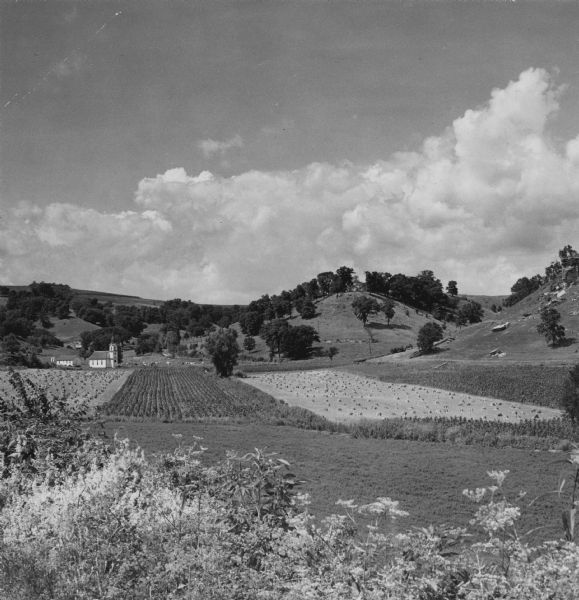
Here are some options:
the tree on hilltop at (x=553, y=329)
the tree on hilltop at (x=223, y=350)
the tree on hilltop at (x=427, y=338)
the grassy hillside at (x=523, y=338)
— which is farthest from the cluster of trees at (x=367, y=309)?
the tree on hilltop at (x=223, y=350)

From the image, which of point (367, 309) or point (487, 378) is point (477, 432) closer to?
point (487, 378)

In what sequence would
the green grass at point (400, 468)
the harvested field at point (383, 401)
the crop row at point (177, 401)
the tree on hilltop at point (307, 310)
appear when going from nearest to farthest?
the green grass at point (400, 468)
the crop row at point (177, 401)
the harvested field at point (383, 401)
the tree on hilltop at point (307, 310)

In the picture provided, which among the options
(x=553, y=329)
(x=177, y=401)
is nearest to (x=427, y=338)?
(x=553, y=329)

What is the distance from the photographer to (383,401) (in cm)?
5884

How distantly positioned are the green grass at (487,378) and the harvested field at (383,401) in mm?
2536

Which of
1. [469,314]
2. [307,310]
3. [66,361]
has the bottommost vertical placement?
[66,361]

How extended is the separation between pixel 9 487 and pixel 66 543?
2.49 meters

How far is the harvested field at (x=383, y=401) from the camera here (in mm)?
47875

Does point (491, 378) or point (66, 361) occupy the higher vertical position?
point (491, 378)

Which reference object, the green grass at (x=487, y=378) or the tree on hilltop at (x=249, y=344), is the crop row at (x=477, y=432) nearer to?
the green grass at (x=487, y=378)

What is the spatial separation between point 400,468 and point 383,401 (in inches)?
1463

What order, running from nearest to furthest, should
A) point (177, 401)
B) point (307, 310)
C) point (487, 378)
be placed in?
1. point (177, 401)
2. point (487, 378)
3. point (307, 310)

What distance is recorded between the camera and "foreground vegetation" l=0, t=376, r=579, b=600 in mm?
3330

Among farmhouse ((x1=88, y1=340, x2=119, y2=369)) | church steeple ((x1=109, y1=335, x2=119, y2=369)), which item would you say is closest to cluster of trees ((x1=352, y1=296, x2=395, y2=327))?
church steeple ((x1=109, y1=335, x2=119, y2=369))
